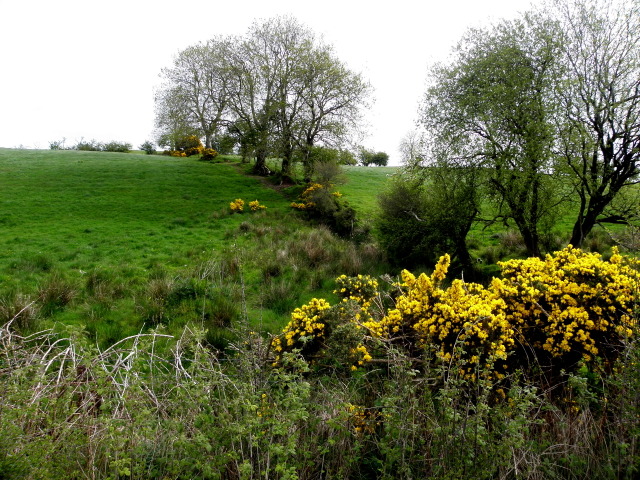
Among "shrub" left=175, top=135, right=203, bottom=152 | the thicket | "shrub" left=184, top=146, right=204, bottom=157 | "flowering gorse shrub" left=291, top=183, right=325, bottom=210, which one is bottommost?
the thicket

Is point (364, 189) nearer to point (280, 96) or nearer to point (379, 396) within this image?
point (280, 96)

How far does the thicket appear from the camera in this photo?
2250 millimetres

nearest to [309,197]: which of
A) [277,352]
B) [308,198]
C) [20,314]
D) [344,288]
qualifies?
[308,198]

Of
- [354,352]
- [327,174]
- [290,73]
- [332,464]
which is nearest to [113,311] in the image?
[354,352]

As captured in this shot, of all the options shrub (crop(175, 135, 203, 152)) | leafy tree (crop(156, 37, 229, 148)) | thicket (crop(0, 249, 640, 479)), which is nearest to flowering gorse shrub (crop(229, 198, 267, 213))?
leafy tree (crop(156, 37, 229, 148))

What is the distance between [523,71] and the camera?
37.2 ft

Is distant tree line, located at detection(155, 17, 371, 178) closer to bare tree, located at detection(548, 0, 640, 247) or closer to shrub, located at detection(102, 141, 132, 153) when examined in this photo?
bare tree, located at detection(548, 0, 640, 247)

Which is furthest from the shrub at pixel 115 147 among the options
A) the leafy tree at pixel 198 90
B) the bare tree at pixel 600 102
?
the bare tree at pixel 600 102

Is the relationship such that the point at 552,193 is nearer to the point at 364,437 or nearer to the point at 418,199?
the point at 418,199

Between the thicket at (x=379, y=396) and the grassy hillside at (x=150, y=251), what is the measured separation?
100 cm

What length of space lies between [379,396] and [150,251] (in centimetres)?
1229

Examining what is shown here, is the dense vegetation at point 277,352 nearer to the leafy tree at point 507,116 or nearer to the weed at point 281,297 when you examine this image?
the weed at point 281,297

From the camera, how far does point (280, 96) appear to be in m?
25.0

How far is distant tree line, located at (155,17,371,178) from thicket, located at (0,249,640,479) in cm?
1974
